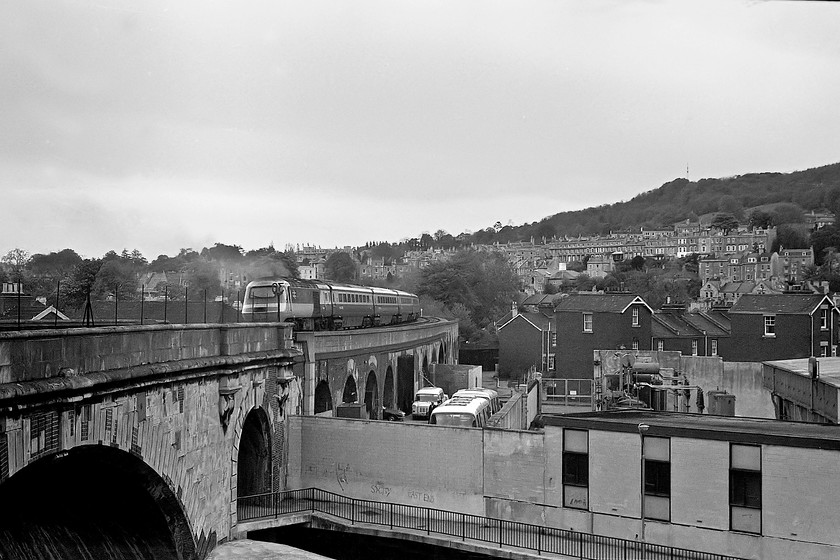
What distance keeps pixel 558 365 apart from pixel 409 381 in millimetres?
9850

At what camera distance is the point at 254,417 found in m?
20.5

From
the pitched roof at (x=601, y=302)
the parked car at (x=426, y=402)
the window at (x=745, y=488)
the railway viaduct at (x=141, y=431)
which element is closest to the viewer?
the railway viaduct at (x=141, y=431)

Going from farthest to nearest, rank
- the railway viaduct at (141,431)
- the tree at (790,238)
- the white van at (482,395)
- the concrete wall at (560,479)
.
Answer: the tree at (790,238) < the white van at (482,395) < the concrete wall at (560,479) < the railway viaduct at (141,431)

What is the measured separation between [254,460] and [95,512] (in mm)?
5938

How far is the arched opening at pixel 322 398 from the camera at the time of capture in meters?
27.6

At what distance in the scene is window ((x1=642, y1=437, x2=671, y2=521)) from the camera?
18.2 metres

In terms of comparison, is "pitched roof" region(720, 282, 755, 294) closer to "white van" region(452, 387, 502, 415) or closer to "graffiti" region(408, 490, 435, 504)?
"white van" region(452, 387, 502, 415)

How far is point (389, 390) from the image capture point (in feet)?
126

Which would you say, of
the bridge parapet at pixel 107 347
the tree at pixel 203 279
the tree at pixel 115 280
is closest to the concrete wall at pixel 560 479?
the bridge parapet at pixel 107 347

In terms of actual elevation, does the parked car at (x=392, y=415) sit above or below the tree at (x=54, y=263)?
below

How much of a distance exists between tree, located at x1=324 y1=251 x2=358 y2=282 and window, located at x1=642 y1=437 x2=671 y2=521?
472ft

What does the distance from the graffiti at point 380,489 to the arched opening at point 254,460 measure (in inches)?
102

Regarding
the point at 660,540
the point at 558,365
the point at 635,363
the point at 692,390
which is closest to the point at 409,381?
the point at 558,365

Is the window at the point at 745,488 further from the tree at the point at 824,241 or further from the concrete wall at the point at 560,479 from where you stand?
the tree at the point at 824,241
